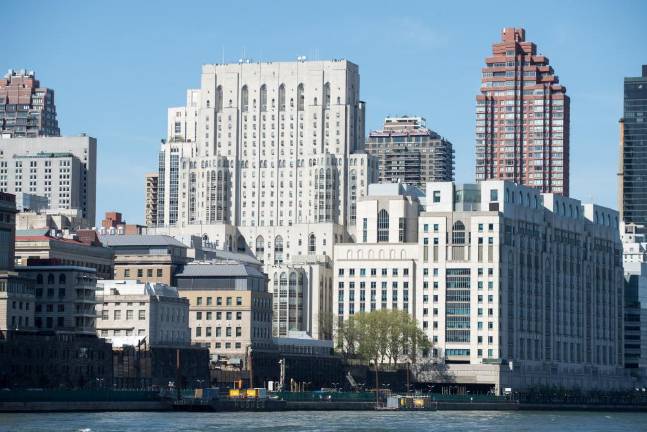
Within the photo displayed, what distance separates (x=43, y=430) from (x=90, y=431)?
15.7 ft

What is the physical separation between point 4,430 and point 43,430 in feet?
13.2

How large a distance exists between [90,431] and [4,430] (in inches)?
328

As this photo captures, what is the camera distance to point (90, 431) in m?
199

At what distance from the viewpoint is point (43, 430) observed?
656ft

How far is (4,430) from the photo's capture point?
198000 mm
